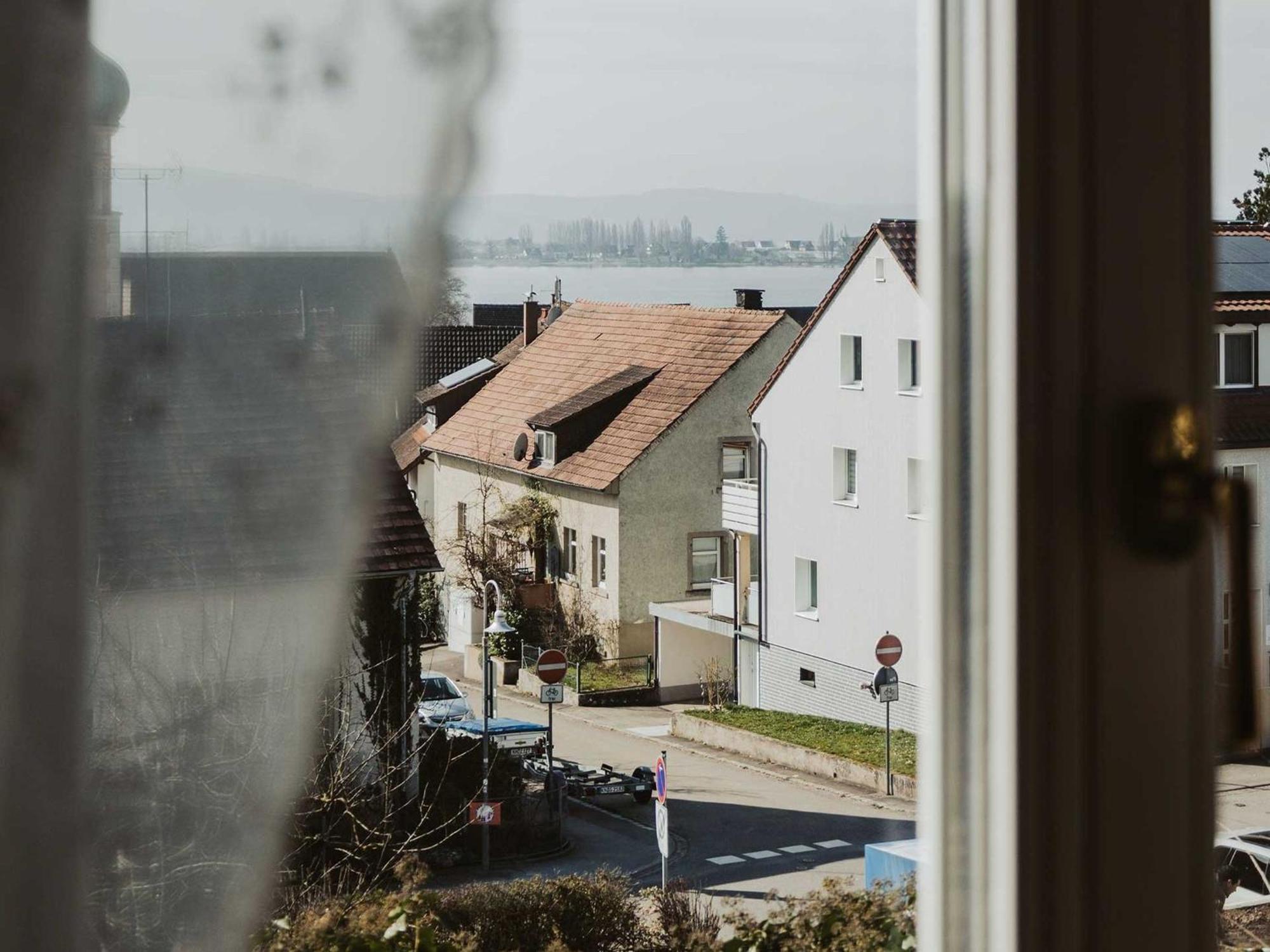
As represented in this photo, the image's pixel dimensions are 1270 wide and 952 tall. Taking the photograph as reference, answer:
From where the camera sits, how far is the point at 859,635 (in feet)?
2.27

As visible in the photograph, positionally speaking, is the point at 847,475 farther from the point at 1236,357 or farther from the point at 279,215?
the point at 279,215

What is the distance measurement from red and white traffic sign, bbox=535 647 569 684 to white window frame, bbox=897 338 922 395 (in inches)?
8.5

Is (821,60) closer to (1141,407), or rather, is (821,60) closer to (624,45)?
(624,45)

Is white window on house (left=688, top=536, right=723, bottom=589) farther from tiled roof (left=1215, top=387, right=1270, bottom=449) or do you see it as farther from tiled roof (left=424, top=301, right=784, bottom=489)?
tiled roof (left=1215, top=387, right=1270, bottom=449)

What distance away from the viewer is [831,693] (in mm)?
681

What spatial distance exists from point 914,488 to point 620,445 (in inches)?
7.3

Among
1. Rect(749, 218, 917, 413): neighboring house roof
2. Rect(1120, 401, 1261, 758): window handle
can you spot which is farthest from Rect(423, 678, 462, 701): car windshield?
Rect(1120, 401, 1261, 758): window handle

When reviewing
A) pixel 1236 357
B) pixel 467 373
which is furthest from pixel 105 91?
pixel 1236 357

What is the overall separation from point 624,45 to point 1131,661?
36cm

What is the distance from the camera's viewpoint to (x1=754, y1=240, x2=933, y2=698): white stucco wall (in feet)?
2.18

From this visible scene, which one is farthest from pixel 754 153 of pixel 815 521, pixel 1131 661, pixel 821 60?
pixel 1131 661

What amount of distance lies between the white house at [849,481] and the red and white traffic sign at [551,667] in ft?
0.38

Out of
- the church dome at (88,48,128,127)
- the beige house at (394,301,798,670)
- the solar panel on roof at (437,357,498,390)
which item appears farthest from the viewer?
the beige house at (394,301,798,670)

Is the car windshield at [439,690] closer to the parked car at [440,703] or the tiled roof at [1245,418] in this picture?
the parked car at [440,703]
